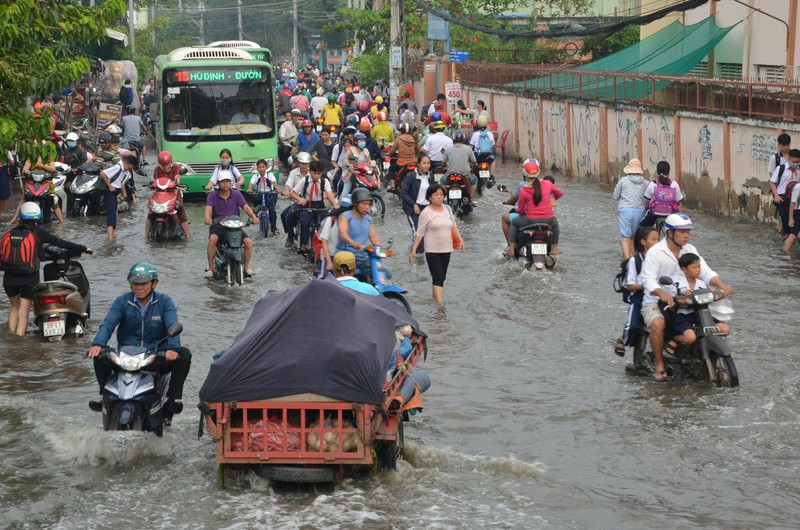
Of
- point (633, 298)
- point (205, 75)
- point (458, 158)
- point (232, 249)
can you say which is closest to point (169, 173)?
point (232, 249)

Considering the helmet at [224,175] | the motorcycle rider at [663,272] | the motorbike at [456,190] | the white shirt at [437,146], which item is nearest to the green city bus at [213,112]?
the white shirt at [437,146]

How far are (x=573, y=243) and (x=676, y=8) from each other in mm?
6710

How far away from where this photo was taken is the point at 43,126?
11.4 m

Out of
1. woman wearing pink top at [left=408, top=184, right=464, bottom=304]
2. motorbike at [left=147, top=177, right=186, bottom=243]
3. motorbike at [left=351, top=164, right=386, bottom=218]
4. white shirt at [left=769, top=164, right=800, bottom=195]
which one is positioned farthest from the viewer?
motorbike at [left=351, top=164, right=386, bottom=218]

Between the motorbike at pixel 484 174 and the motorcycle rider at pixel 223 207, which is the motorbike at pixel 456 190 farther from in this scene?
the motorcycle rider at pixel 223 207

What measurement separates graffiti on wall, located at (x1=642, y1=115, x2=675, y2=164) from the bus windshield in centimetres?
761

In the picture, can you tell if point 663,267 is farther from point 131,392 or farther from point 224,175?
point 224,175

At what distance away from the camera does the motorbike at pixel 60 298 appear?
13.0 m

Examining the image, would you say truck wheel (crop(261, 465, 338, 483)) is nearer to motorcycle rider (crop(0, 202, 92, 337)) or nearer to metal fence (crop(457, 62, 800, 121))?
motorcycle rider (crop(0, 202, 92, 337))

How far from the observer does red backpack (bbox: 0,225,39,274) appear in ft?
41.9

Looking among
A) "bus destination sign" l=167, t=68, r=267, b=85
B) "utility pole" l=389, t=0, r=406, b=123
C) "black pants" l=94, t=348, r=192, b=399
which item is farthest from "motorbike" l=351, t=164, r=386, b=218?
"utility pole" l=389, t=0, r=406, b=123

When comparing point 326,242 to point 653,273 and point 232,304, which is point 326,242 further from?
point 653,273

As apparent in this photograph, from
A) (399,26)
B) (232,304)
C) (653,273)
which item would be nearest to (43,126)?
(232,304)

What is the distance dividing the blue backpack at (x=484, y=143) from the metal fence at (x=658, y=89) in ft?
11.5
